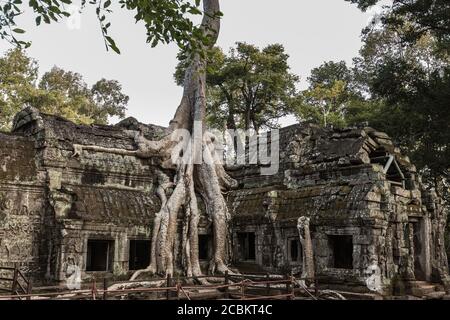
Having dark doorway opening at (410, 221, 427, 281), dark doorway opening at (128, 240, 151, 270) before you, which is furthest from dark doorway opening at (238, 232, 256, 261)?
dark doorway opening at (410, 221, 427, 281)

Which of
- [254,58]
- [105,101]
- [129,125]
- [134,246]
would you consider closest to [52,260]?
[134,246]

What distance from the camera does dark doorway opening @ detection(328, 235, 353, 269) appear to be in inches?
500

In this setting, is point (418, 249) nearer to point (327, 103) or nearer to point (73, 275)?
point (73, 275)

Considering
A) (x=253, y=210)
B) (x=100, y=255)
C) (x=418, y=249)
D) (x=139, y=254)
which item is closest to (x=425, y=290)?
(x=418, y=249)

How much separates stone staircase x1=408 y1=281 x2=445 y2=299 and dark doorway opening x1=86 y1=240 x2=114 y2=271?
7.58 m

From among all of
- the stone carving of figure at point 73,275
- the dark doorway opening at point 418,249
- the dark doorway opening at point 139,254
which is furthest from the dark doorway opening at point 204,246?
the dark doorway opening at point 418,249

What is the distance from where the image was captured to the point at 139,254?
12.8 meters

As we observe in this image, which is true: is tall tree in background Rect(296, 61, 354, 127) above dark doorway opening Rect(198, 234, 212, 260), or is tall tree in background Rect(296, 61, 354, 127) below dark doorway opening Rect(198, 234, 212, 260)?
above

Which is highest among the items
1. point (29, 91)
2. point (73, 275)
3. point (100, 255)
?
point (29, 91)

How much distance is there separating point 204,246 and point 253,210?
6.10 ft

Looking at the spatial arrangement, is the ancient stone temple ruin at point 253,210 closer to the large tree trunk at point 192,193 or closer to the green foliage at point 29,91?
the large tree trunk at point 192,193

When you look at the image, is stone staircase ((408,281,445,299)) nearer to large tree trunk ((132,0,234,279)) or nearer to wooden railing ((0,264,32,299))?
large tree trunk ((132,0,234,279))

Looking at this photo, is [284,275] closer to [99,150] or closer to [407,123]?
[99,150]

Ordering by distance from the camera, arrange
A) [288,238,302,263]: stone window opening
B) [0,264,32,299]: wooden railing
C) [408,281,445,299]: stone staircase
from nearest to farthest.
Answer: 1. [0,264,32,299]: wooden railing
2. [408,281,445,299]: stone staircase
3. [288,238,302,263]: stone window opening
